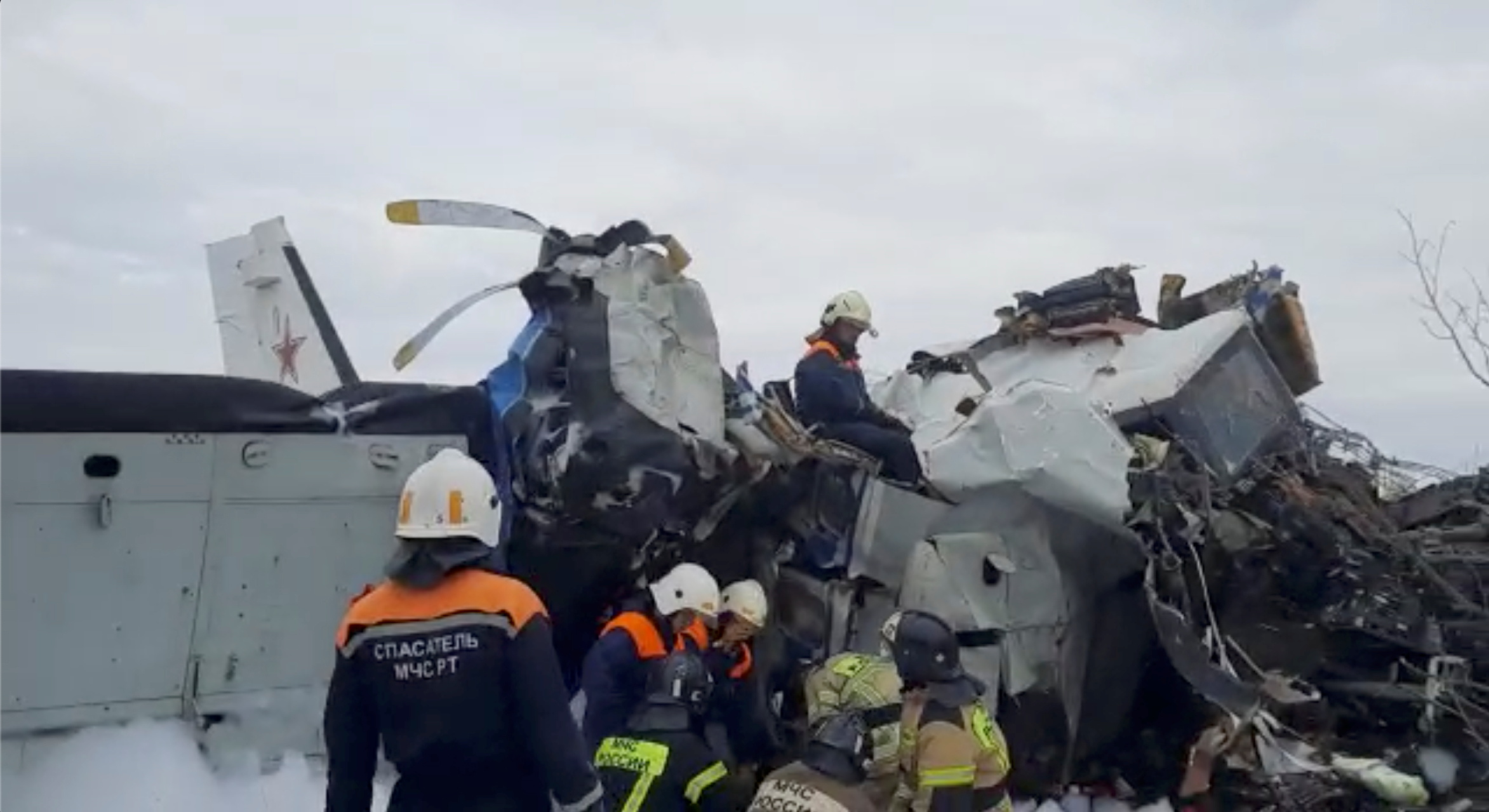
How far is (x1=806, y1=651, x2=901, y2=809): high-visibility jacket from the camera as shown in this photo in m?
4.64

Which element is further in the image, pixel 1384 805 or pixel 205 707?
pixel 1384 805

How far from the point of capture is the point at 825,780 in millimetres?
4164

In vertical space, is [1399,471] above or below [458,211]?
below

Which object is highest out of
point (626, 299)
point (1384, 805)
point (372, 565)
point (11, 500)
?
point (626, 299)

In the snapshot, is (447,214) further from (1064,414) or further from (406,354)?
(1064,414)

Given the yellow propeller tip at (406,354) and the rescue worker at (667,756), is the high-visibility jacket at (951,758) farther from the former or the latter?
the yellow propeller tip at (406,354)

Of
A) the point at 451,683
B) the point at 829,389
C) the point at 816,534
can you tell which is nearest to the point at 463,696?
the point at 451,683

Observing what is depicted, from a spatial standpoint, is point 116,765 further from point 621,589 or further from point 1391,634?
point 1391,634

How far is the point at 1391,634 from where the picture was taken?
6.64 meters

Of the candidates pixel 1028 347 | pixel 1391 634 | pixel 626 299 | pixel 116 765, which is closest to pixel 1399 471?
pixel 1391 634

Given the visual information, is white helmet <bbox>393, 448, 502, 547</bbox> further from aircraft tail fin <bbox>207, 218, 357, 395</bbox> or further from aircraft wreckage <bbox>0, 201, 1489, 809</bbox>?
aircraft tail fin <bbox>207, 218, 357, 395</bbox>

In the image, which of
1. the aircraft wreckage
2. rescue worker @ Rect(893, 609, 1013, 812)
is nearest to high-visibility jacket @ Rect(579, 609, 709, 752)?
the aircraft wreckage

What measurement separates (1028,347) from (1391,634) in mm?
2496

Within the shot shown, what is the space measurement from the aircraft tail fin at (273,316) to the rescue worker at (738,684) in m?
3.29
